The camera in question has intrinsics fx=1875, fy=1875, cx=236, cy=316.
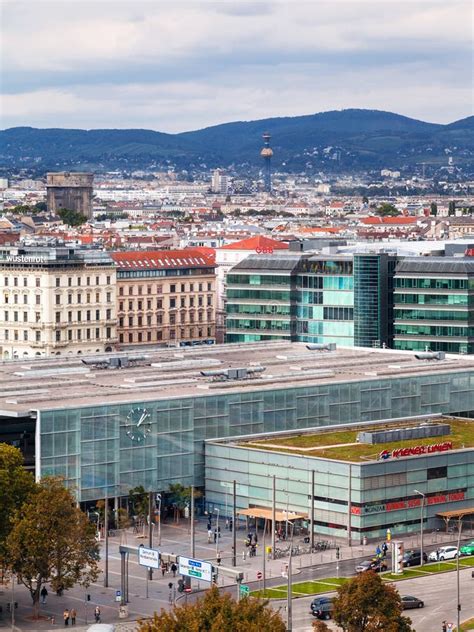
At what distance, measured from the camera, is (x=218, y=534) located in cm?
9262

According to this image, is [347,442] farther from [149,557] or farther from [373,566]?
[149,557]

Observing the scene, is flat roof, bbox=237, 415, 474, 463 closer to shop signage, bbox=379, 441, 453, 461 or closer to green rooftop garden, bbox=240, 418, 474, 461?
green rooftop garden, bbox=240, 418, 474, 461

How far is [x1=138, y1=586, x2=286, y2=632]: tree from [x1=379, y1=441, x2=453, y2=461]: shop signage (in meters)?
33.6

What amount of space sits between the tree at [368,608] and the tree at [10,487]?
16.4 meters

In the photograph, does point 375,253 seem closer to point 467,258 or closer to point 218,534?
point 467,258

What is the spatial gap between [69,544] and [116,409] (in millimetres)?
21528

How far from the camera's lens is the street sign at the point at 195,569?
77.9m

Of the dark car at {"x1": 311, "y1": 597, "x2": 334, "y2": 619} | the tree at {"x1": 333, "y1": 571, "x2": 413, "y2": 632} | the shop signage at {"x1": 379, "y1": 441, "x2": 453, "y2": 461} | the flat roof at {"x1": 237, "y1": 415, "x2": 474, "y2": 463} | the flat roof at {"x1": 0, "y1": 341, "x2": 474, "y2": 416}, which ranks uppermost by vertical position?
the flat roof at {"x1": 0, "y1": 341, "x2": 474, "y2": 416}

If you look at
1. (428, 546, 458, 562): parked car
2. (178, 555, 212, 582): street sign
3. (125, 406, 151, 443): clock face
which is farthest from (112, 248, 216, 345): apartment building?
(178, 555, 212, 582): street sign

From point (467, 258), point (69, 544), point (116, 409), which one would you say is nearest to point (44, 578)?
point (69, 544)

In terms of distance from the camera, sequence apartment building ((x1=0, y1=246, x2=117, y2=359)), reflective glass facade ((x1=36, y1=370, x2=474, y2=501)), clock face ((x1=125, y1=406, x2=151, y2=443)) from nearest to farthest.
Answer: reflective glass facade ((x1=36, y1=370, x2=474, y2=501)) → clock face ((x1=125, y1=406, x2=151, y2=443)) → apartment building ((x1=0, y1=246, x2=117, y2=359))

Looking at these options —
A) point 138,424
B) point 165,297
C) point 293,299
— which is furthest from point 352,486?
point 165,297

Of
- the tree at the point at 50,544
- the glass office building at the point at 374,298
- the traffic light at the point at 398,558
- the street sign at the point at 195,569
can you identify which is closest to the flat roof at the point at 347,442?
the traffic light at the point at 398,558

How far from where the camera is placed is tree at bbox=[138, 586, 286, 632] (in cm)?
5941
